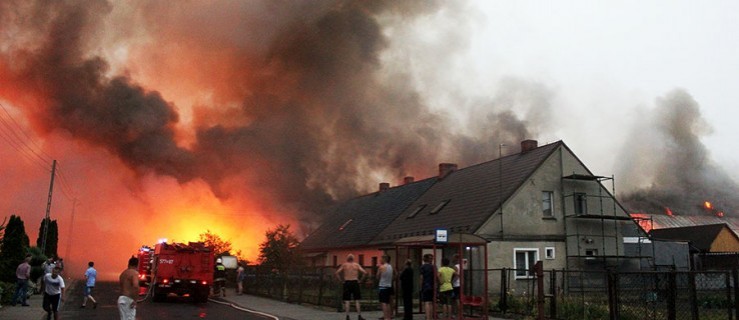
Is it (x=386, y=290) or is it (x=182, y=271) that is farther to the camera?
(x=182, y=271)

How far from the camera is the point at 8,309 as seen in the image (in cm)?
1747

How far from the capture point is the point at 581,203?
1068 inches

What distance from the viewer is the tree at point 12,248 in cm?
2156

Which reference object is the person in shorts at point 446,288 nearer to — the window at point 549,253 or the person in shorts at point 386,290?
the person in shorts at point 386,290

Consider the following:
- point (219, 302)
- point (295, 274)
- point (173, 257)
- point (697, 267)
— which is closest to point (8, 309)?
point (173, 257)

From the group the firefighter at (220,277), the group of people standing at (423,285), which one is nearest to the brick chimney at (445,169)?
the firefighter at (220,277)

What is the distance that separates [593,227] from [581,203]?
120 cm

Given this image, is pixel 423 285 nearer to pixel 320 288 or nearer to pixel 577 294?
pixel 320 288

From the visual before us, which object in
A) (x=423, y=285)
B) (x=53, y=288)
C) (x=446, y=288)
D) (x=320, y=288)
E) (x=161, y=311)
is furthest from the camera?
(x=320, y=288)

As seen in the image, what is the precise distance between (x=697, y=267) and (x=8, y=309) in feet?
123

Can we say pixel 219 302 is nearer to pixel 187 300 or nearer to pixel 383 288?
pixel 187 300

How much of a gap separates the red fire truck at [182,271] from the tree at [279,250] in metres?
13.3

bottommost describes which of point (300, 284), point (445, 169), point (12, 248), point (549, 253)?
point (300, 284)

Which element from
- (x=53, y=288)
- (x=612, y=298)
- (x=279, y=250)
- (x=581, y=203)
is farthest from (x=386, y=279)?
(x=279, y=250)
